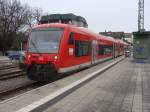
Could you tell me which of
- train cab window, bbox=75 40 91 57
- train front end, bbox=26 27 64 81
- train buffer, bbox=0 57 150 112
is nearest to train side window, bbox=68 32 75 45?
train front end, bbox=26 27 64 81

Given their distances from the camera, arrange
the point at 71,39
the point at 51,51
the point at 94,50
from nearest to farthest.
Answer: the point at 51,51 < the point at 71,39 < the point at 94,50

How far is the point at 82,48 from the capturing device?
1938cm

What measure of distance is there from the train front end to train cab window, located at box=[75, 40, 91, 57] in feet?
7.21

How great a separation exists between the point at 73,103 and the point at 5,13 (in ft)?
209

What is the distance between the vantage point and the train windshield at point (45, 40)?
15.4 meters

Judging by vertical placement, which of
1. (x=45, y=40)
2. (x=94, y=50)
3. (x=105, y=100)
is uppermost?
(x=45, y=40)

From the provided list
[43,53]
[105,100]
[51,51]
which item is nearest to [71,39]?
[51,51]

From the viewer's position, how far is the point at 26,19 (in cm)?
7469

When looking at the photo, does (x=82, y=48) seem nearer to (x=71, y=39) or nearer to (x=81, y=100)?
(x=71, y=39)

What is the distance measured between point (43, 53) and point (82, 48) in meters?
4.48

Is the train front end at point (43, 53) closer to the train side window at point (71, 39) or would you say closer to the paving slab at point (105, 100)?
the train side window at point (71, 39)

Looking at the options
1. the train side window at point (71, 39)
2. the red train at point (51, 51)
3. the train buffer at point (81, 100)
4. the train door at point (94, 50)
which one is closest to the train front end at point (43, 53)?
the red train at point (51, 51)

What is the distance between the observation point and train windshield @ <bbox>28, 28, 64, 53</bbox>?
1541 cm

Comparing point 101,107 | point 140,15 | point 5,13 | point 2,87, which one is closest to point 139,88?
point 101,107
